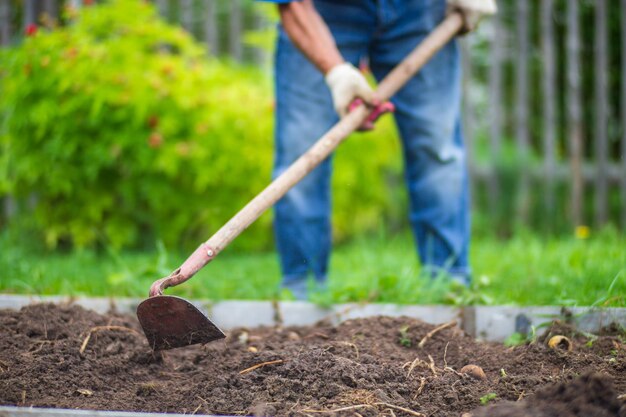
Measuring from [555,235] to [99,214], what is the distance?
3139mm

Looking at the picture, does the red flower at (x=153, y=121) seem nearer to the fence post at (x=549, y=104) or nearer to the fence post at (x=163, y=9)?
the fence post at (x=163, y=9)

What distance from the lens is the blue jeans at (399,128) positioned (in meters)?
2.82

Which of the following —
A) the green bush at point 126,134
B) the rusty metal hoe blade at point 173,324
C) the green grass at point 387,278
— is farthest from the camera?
the green bush at point 126,134

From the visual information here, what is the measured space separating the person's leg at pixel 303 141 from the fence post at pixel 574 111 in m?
2.69

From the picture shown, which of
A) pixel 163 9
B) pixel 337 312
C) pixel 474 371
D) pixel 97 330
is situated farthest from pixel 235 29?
pixel 474 371

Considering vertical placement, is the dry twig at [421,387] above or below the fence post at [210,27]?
below

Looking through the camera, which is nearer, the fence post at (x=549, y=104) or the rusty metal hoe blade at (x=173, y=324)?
the rusty metal hoe blade at (x=173, y=324)

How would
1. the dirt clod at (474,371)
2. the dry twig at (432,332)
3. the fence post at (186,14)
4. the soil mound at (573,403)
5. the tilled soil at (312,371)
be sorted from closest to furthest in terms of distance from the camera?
the soil mound at (573,403) → the tilled soil at (312,371) → the dirt clod at (474,371) → the dry twig at (432,332) → the fence post at (186,14)

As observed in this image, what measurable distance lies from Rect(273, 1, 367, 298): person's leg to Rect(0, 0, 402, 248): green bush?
1.26m

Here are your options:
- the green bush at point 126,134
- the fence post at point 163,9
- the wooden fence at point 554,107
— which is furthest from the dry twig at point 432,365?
the fence post at point 163,9

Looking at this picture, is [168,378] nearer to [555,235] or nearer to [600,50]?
[555,235]

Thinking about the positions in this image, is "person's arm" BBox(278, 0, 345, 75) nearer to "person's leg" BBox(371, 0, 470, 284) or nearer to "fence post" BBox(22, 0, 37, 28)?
"person's leg" BBox(371, 0, 470, 284)

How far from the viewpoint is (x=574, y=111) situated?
5043 mm

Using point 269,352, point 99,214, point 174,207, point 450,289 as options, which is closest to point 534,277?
point 450,289
